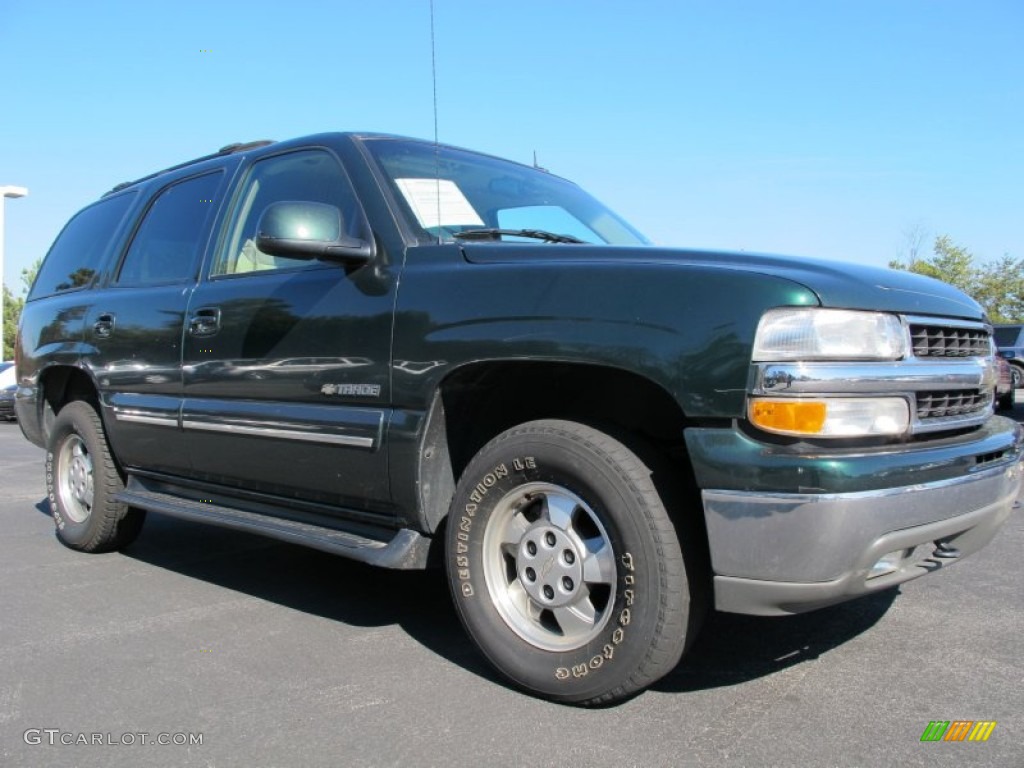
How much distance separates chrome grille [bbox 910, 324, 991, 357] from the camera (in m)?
2.61

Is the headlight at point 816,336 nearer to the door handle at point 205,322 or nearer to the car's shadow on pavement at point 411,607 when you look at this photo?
the car's shadow on pavement at point 411,607

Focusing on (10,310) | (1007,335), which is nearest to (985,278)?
(1007,335)

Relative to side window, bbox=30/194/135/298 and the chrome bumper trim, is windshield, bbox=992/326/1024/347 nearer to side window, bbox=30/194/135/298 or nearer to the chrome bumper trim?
side window, bbox=30/194/135/298

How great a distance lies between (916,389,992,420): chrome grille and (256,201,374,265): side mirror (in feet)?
6.53

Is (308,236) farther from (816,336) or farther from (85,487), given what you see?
(85,487)

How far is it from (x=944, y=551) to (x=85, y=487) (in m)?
4.55

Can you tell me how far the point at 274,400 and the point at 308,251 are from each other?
75cm

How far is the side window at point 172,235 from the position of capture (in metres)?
4.34

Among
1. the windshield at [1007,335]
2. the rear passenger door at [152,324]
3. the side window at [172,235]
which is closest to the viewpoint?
the rear passenger door at [152,324]

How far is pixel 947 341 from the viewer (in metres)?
2.77

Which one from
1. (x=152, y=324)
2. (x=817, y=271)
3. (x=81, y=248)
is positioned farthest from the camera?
(x=81, y=248)
